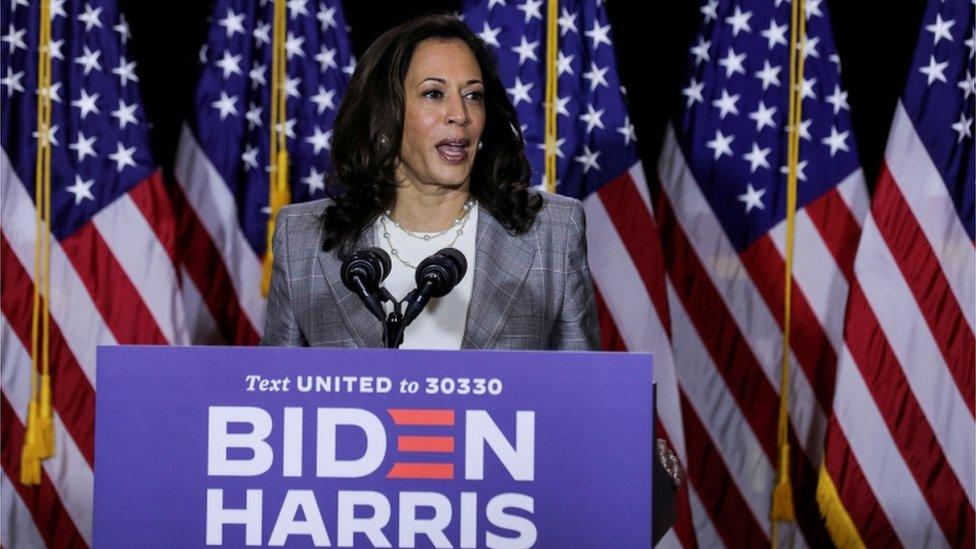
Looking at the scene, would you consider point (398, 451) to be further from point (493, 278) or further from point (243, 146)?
point (243, 146)

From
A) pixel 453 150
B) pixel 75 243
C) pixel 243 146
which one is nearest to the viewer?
pixel 453 150

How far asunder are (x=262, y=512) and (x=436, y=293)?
0.37m

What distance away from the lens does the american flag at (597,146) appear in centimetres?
359

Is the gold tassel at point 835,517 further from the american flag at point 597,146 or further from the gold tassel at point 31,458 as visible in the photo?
the gold tassel at point 31,458

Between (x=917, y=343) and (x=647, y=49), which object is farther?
(x=647, y=49)

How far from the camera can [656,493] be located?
5.14ft

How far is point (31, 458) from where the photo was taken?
3477 millimetres

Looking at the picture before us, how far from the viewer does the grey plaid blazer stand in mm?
2221

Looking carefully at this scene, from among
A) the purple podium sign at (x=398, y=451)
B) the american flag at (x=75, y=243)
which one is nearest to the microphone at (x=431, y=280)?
the purple podium sign at (x=398, y=451)

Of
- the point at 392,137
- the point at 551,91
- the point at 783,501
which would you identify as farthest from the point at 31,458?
the point at 783,501

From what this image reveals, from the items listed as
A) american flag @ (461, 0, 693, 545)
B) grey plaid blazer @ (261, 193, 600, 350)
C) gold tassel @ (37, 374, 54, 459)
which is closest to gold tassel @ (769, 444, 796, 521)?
american flag @ (461, 0, 693, 545)

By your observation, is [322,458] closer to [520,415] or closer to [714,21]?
[520,415]

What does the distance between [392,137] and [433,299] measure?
37 cm

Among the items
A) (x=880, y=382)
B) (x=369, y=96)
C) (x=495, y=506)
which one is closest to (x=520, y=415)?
(x=495, y=506)
